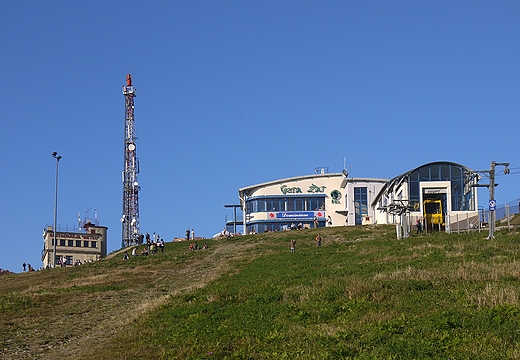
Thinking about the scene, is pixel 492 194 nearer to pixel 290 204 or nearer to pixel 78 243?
pixel 290 204

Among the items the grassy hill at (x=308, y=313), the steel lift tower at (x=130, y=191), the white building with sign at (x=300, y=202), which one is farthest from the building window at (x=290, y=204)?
the grassy hill at (x=308, y=313)

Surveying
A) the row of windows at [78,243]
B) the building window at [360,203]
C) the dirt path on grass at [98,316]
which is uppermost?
the building window at [360,203]

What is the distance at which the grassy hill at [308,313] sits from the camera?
15.0 metres

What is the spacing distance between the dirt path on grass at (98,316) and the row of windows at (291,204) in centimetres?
4866

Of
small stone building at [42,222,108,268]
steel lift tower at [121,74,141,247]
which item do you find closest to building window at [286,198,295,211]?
steel lift tower at [121,74,141,247]

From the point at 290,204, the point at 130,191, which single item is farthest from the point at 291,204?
the point at 130,191

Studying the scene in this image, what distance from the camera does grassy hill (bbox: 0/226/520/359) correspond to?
15.0 m

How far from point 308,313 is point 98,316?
9.21 metres

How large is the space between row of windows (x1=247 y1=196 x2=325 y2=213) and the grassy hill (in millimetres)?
55710

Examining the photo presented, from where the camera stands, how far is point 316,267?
31.1m

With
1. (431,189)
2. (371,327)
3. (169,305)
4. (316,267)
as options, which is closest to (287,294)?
(169,305)

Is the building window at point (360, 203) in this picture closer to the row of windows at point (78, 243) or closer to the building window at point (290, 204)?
the building window at point (290, 204)

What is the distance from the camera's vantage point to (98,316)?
25062mm

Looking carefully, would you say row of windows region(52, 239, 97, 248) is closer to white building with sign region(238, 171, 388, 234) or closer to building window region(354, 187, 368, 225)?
white building with sign region(238, 171, 388, 234)
